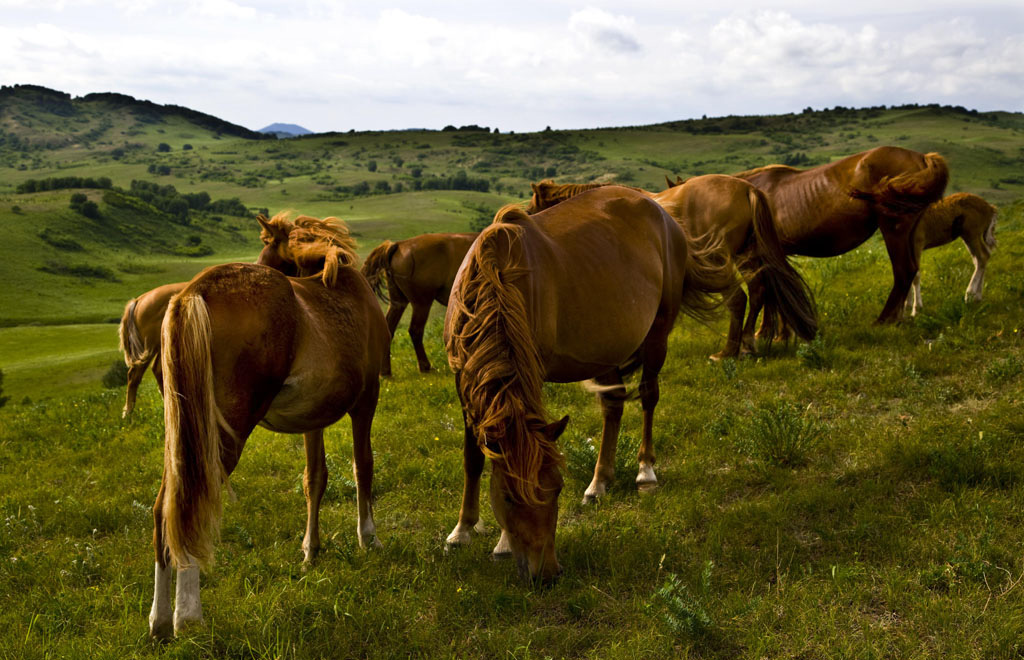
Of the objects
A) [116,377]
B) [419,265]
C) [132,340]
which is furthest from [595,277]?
[116,377]

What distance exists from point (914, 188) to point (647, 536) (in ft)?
20.8

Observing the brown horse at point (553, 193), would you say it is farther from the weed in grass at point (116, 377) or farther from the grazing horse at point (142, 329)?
the weed in grass at point (116, 377)

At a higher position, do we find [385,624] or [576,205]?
[576,205]

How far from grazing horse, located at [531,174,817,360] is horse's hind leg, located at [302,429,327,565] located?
501 centimetres

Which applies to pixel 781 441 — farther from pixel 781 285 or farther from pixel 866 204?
pixel 866 204

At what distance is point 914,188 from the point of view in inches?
324

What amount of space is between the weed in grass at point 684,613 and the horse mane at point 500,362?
91cm

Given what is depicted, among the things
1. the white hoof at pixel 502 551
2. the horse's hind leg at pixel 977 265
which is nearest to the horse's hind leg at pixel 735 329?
the horse's hind leg at pixel 977 265

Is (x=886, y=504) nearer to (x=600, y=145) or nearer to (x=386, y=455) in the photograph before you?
(x=386, y=455)

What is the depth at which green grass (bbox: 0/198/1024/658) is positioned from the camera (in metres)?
3.44

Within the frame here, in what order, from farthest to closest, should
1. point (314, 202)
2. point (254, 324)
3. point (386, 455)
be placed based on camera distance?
1. point (314, 202)
2. point (386, 455)
3. point (254, 324)

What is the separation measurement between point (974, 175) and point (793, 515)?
115277 mm

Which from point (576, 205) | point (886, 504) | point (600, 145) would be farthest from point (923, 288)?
point (600, 145)

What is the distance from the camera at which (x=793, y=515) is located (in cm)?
475
